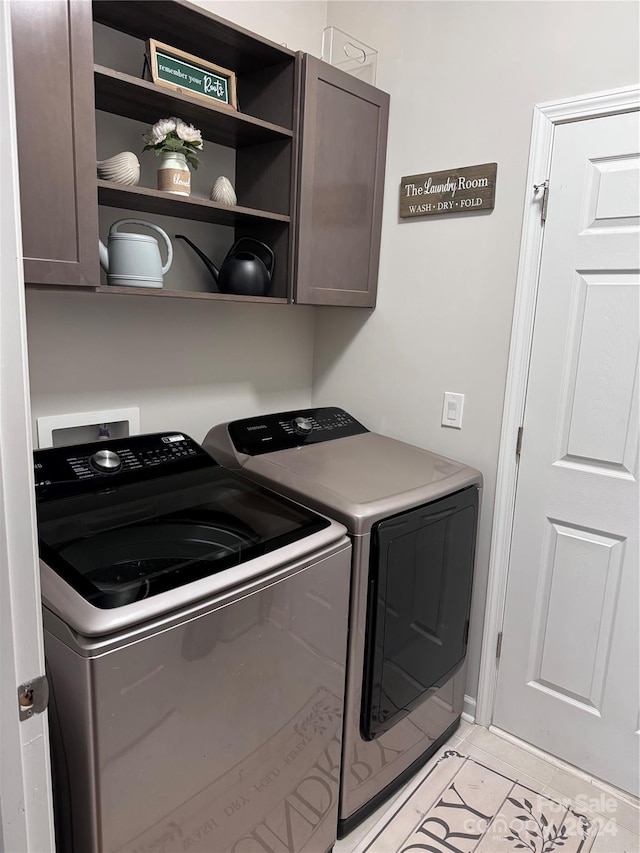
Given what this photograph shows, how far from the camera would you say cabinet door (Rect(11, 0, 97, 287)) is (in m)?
1.17

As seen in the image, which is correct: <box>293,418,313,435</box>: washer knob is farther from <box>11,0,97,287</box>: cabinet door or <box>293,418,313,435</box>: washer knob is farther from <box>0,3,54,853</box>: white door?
<box>0,3,54,853</box>: white door

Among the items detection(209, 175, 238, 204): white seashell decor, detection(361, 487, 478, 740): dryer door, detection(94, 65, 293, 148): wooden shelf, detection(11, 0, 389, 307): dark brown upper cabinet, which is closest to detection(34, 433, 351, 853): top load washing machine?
detection(361, 487, 478, 740): dryer door

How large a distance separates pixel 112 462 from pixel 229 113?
3.37 ft

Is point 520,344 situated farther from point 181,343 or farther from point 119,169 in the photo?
point 119,169

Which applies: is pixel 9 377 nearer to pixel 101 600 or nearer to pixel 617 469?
pixel 101 600

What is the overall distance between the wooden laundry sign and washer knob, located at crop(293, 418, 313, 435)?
820 millimetres

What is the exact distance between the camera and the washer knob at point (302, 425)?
2.05 metres

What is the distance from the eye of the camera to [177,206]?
1.64 meters

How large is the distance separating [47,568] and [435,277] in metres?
1.53

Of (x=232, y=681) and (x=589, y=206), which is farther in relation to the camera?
(x=589, y=206)

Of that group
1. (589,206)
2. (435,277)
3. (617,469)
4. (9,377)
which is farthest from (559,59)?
(9,377)

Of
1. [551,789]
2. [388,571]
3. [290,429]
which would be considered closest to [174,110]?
[290,429]

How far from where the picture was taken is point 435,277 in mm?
2014

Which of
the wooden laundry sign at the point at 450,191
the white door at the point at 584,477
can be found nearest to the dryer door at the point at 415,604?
the white door at the point at 584,477
